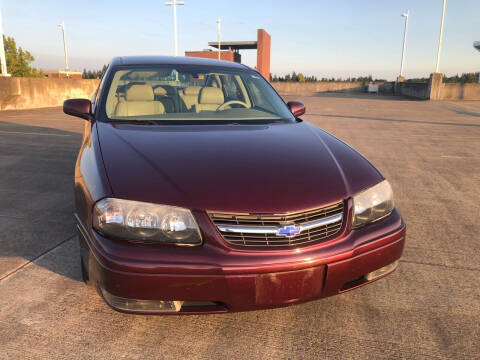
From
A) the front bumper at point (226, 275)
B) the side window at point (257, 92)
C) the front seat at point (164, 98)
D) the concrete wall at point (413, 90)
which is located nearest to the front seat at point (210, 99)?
the front seat at point (164, 98)

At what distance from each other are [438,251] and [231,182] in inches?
84.4

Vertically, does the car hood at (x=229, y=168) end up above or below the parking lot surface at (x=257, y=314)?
above

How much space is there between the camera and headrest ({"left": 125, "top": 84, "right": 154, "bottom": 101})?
3307 millimetres

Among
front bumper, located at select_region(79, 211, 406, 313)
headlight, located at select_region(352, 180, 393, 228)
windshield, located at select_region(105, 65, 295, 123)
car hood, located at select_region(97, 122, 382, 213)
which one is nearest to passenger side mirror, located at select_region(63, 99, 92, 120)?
windshield, located at select_region(105, 65, 295, 123)

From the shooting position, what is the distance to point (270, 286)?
6.00ft

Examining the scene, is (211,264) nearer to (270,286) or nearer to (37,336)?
(270,286)

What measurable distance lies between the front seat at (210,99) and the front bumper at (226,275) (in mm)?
1786

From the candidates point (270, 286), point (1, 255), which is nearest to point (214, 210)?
point (270, 286)

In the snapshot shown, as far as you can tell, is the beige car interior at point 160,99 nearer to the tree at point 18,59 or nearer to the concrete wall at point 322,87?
the concrete wall at point 322,87

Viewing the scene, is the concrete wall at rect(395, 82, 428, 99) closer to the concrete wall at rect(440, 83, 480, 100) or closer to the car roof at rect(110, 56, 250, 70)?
the concrete wall at rect(440, 83, 480, 100)

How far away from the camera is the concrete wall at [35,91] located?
1511cm

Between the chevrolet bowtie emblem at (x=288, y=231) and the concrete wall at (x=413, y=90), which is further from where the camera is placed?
the concrete wall at (x=413, y=90)

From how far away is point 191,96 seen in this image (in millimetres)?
3516

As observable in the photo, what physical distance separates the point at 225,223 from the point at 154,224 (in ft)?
1.11
